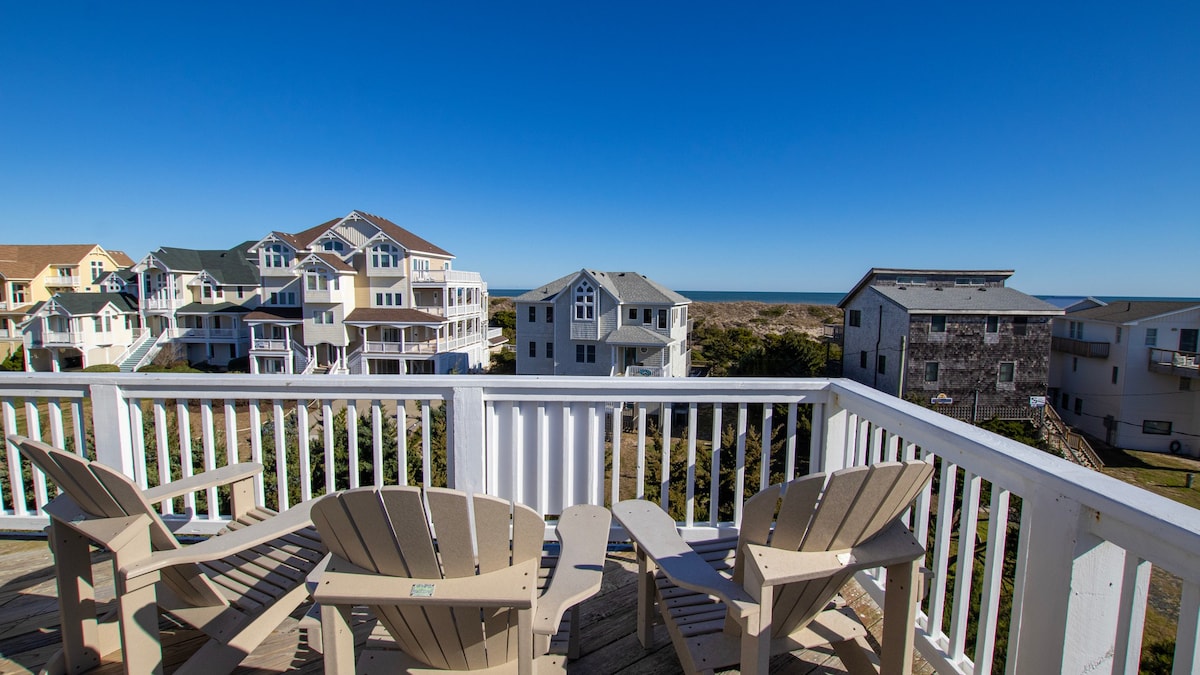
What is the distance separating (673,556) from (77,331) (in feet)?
107

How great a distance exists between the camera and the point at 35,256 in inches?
1079

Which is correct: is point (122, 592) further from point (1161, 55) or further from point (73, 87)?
point (1161, 55)

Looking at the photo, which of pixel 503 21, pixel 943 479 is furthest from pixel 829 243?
pixel 943 479

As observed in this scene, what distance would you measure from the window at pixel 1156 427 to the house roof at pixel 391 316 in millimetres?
31200

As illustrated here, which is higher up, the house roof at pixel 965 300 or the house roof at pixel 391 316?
the house roof at pixel 965 300

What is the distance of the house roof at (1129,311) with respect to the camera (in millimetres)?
20828

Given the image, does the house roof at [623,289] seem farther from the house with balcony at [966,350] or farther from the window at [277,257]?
the window at [277,257]

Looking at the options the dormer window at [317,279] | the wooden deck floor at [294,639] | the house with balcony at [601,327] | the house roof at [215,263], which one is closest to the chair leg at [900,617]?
the wooden deck floor at [294,639]

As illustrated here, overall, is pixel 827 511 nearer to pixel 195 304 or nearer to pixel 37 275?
pixel 195 304

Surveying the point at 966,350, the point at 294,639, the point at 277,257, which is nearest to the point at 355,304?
the point at 277,257

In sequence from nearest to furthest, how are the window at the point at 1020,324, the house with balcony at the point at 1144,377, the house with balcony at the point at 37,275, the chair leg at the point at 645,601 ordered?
1. the chair leg at the point at 645,601
2. the window at the point at 1020,324
3. the house with balcony at the point at 1144,377
4. the house with balcony at the point at 37,275

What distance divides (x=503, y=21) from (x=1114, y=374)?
2828 centimetres

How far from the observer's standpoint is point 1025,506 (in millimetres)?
1372

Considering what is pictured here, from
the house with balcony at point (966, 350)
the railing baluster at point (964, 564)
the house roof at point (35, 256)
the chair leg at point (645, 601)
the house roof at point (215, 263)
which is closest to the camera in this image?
the railing baluster at point (964, 564)
